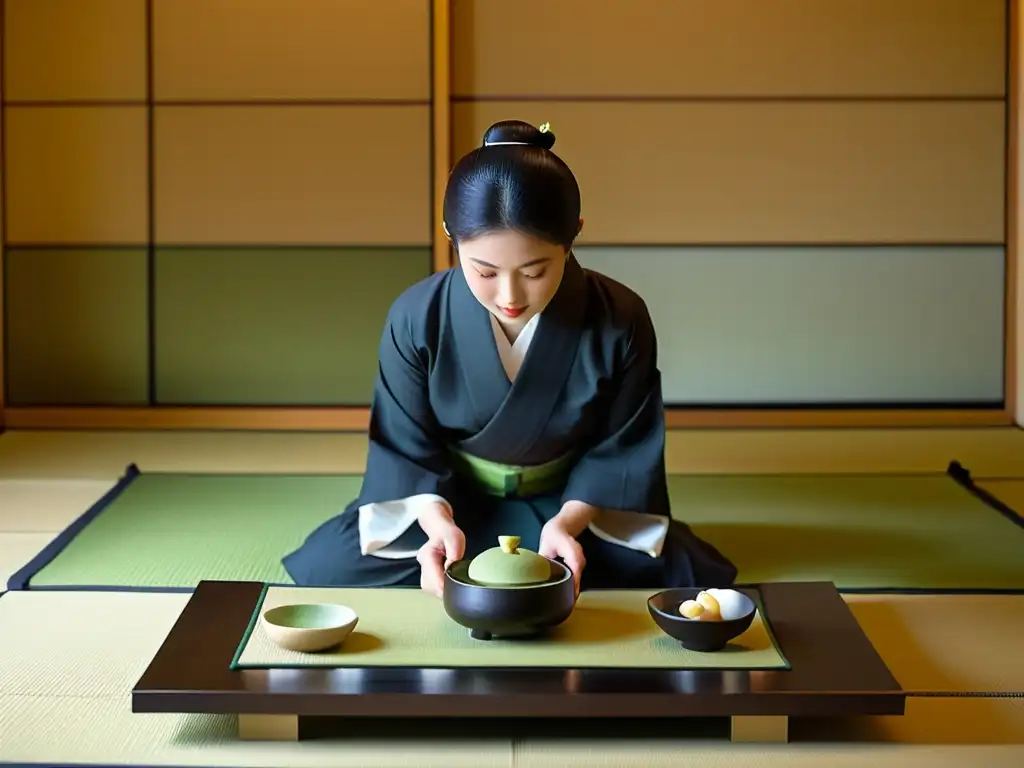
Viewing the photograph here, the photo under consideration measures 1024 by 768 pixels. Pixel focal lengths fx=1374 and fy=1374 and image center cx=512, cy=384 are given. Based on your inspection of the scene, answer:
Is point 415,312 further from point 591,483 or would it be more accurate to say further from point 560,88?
point 560,88

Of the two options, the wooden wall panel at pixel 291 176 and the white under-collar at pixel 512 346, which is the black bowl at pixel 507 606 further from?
the wooden wall panel at pixel 291 176

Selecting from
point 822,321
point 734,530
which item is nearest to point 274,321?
point 822,321

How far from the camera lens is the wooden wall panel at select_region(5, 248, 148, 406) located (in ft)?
16.6

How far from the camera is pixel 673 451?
4559mm

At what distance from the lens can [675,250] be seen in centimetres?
506

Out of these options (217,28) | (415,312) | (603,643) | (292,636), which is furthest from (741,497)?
(217,28)

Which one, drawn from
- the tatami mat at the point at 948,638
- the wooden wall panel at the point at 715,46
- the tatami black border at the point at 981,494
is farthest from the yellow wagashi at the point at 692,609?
the wooden wall panel at the point at 715,46

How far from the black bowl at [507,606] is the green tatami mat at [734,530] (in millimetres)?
879


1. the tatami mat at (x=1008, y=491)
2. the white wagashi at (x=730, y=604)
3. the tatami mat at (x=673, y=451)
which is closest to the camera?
the white wagashi at (x=730, y=604)

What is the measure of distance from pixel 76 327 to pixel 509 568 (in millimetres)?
3397

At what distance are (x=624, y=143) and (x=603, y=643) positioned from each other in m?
3.14

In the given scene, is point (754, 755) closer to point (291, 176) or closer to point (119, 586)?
point (119, 586)

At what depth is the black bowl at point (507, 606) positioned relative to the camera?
6.91ft

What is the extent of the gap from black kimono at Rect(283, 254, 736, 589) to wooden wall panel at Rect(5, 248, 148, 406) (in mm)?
2476
